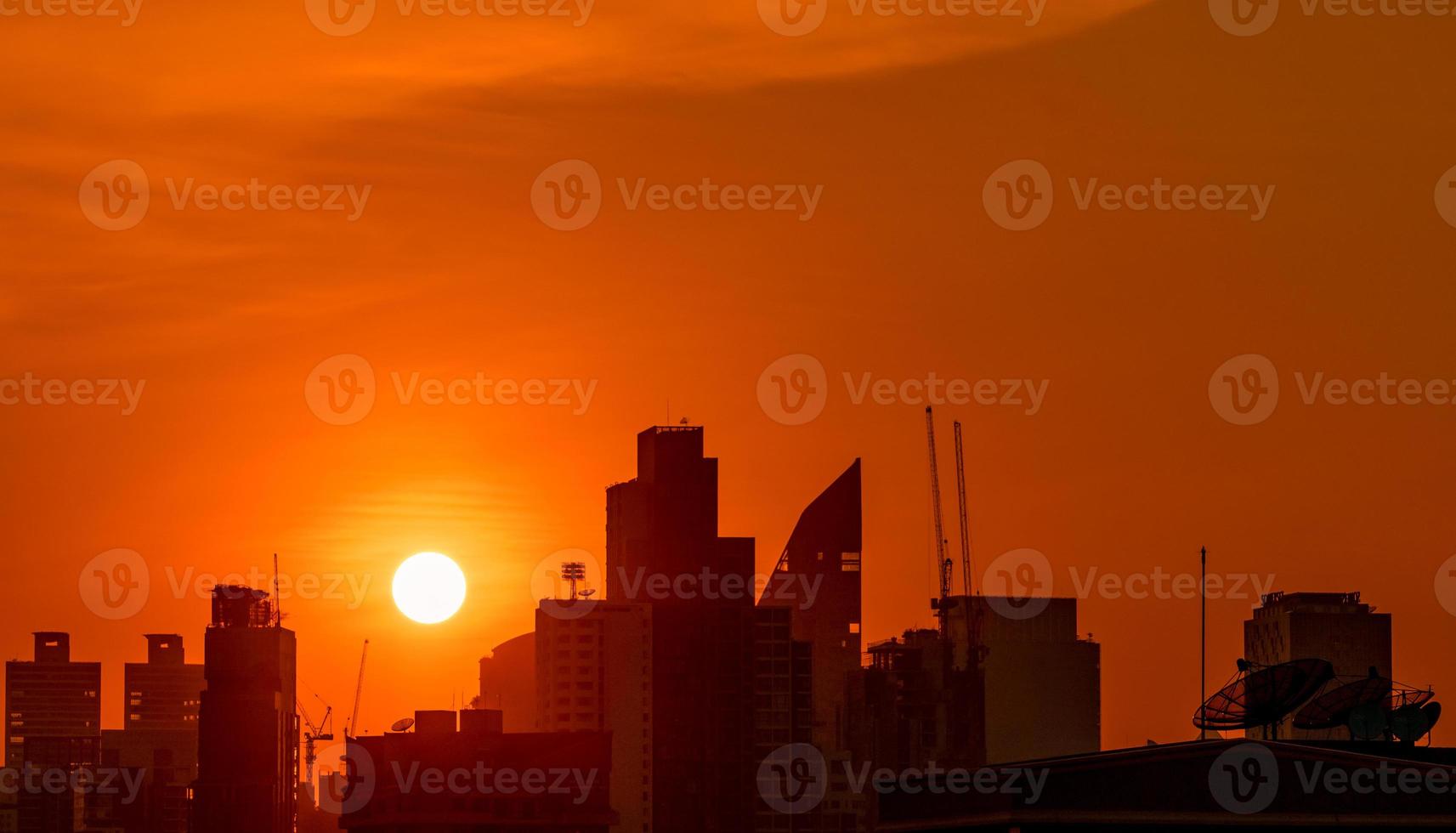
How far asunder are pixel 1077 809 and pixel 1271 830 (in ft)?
30.8

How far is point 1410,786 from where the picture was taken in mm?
124938

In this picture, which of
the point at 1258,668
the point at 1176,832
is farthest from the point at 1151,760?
the point at 1258,668

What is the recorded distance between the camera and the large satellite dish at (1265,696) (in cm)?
14325

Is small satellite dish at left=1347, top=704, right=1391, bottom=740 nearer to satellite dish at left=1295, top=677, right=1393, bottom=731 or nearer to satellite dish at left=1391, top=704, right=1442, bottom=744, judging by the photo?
satellite dish at left=1295, top=677, right=1393, bottom=731

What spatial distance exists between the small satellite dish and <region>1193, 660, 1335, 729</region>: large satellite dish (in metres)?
2.66

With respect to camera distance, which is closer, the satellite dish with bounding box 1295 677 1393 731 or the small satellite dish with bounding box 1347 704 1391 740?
the small satellite dish with bounding box 1347 704 1391 740

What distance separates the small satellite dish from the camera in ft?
480

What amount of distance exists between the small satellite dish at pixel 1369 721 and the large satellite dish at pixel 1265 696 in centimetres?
266

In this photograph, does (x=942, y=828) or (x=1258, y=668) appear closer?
(x=942, y=828)

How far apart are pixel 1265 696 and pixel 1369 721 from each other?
7.08 m

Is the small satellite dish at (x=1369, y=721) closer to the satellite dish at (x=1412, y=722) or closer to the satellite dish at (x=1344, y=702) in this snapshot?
the satellite dish at (x=1344, y=702)

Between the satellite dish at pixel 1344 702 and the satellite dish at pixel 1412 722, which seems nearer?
the satellite dish at pixel 1344 702

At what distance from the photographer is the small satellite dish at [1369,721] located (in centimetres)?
14638

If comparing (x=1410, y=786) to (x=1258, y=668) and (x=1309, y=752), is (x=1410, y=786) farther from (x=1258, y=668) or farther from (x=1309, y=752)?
(x=1258, y=668)
